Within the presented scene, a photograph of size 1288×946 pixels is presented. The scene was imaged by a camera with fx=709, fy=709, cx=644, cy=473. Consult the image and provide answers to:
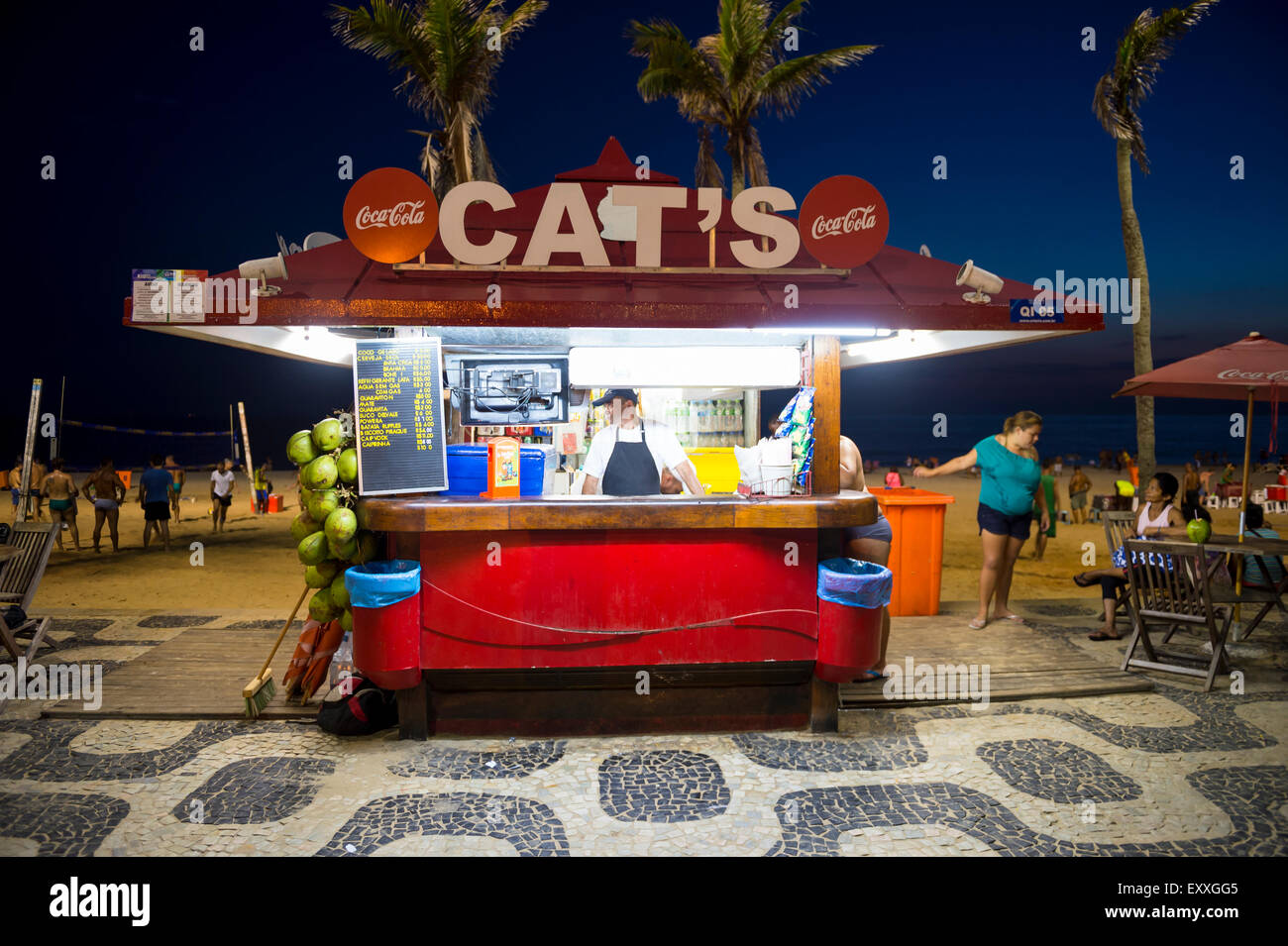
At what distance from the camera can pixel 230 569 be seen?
11.2m

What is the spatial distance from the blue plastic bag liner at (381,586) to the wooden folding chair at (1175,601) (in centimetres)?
556

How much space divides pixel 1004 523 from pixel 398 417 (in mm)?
5605

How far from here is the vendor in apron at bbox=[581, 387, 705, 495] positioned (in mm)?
5422

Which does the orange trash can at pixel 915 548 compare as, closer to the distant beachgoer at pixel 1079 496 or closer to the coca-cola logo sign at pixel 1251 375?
the coca-cola logo sign at pixel 1251 375

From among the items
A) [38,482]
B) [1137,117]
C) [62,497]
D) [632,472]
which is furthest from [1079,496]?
[38,482]

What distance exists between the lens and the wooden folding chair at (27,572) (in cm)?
644

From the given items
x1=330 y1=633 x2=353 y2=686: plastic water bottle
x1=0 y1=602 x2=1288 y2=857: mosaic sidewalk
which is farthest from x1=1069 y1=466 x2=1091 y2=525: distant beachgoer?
x1=330 y1=633 x2=353 y2=686: plastic water bottle

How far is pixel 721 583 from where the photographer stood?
15.5ft

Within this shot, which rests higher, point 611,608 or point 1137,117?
point 1137,117

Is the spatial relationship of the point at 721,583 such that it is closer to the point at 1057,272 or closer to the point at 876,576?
the point at 876,576

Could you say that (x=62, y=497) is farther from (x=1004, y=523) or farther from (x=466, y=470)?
(x=1004, y=523)

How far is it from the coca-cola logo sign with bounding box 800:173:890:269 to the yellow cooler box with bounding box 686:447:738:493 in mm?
3486

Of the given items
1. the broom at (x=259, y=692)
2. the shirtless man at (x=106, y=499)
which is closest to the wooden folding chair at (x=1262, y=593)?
the broom at (x=259, y=692)

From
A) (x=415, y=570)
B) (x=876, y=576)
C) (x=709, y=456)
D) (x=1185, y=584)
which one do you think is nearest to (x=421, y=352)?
(x=415, y=570)
